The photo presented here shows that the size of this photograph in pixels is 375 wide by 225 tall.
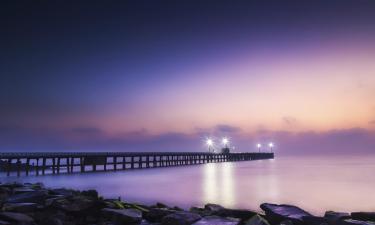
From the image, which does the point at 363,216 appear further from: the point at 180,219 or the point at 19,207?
the point at 19,207

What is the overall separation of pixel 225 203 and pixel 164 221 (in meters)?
15.3

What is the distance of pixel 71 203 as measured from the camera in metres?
10.5

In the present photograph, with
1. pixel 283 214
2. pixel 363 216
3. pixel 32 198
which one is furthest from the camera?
pixel 32 198

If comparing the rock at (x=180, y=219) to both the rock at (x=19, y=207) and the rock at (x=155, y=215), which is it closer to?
the rock at (x=155, y=215)

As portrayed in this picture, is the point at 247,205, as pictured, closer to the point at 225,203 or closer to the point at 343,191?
the point at 225,203

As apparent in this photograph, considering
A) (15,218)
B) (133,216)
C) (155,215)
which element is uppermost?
(15,218)

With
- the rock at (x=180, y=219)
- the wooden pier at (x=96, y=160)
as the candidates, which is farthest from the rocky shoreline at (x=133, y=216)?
the wooden pier at (x=96, y=160)

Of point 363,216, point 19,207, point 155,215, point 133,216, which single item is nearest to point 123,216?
point 133,216

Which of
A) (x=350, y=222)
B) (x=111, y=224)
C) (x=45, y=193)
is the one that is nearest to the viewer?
(x=350, y=222)

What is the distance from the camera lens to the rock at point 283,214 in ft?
31.0

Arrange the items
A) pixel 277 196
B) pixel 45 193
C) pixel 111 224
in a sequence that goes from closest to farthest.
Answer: pixel 111 224 → pixel 45 193 → pixel 277 196

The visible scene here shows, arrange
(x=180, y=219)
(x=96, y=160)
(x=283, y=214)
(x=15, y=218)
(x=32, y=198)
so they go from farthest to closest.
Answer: (x=96, y=160), (x=32, y=198), (x=283, y=214), (x=180, y=219), (x=15, y=218)

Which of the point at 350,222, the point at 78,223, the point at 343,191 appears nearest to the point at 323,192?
the point at 343,191

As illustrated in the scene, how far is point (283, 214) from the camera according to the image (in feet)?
32.1
